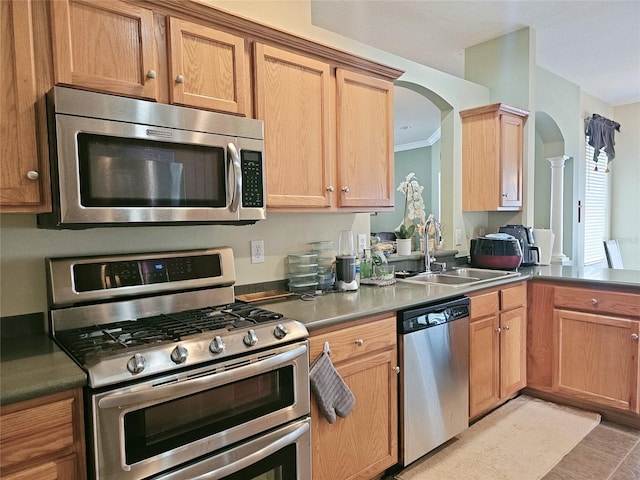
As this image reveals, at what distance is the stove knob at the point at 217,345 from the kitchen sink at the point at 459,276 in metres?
1.63

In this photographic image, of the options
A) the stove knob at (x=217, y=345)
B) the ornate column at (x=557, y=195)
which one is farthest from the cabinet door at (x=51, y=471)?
the ornate column at (x=557, y=195)

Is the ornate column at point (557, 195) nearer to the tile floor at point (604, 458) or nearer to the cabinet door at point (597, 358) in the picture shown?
the cabinet door at point (597, 358)

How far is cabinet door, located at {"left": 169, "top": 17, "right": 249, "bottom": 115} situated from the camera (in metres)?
1.70

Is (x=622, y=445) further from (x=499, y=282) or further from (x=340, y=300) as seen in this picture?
(x=340, y=300)

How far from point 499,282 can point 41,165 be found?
2537 mm

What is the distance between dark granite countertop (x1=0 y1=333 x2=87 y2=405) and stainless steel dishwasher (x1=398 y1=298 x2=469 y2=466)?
144cm

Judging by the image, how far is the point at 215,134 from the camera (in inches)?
69.5

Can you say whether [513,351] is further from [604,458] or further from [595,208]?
[595,208]

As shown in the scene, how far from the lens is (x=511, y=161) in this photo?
3.63m

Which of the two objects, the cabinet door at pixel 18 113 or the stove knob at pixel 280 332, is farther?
the stove knob at pixel 280 332

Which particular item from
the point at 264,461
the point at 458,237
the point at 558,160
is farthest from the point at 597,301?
the point at 558,160

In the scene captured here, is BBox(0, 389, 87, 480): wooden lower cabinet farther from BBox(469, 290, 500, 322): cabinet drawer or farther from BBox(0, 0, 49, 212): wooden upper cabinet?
BBox(469, 290, 500, 322): cabinet drawer

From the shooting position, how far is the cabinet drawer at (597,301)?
8.66ft

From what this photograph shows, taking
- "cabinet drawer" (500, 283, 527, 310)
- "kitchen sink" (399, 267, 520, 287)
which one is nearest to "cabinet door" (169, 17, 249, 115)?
"kitchen sink" (399, 267, 520, 287)
